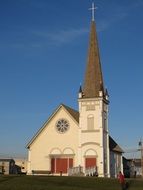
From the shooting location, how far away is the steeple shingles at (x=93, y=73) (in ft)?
206

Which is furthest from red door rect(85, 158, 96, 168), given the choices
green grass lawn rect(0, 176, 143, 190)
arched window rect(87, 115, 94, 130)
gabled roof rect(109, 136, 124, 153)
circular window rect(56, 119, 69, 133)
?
green grass lawn rect(0, 176, 143, 190)

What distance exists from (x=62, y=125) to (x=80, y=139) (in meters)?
4.19

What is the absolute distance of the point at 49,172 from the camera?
Result: 2354 inches

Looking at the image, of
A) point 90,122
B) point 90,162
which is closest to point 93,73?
point 90,122

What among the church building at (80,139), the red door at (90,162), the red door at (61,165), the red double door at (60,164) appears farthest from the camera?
the red door at (61,165)

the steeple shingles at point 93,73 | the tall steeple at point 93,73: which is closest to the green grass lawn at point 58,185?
the tall steeple at point 93,73

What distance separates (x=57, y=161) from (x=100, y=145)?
8.01 m

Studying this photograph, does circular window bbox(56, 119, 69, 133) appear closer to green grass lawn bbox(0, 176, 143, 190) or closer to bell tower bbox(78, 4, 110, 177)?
bell tower bbox(78, 4, 110, 177)

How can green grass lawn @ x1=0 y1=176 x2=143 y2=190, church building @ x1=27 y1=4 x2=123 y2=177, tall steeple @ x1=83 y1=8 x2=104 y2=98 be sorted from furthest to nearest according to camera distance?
tall steeple @ x1=83 y1=8 x2=104 y2=98
church building @ x1=27 y1=4 x2=123 y2=177
green grass lawn @ x1=0 y1=176 x2=143 y2=190

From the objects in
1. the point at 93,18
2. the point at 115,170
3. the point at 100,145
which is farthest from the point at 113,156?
the point at 93,18

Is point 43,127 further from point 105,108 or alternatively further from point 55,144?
point 105,108

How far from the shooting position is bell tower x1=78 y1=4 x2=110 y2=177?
58.6 metres

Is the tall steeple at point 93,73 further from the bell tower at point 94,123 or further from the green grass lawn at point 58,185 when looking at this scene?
the green grass lawn at point 58,185

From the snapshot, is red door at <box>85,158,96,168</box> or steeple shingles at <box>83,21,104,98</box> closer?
red door at <box>85,158,96,168</box>
